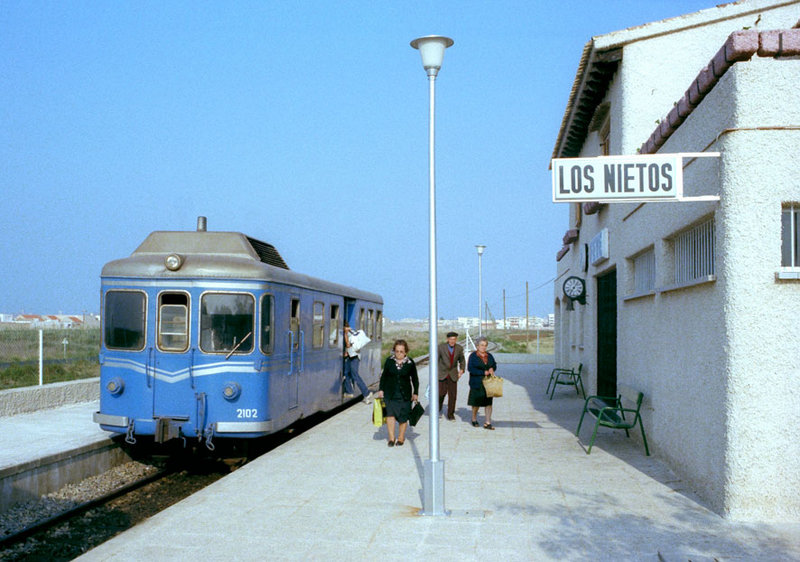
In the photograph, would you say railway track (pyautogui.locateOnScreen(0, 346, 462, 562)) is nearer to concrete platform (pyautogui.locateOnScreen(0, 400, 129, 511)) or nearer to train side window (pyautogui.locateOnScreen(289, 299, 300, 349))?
concrete platform (pyautogui.locateOnScreen(0, 400, 129, 511))

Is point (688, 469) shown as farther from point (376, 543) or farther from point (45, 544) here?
point (45, 544)

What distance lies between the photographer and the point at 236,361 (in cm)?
1023

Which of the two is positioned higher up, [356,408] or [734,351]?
[734,351]

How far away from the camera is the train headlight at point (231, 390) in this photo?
10.0m

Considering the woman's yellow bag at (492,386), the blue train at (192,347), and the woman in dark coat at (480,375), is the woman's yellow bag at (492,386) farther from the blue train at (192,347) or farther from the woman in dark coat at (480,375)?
the blue train at (192,347)

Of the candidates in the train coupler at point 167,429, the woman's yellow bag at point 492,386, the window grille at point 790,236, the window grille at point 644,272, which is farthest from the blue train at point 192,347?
the window grille at point 790,236

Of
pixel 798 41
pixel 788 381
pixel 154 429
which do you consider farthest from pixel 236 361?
pixel 798 41

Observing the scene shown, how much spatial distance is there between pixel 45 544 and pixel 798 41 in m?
8.65

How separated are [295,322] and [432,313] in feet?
14.7

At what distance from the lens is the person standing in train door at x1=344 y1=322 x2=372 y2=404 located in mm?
15828

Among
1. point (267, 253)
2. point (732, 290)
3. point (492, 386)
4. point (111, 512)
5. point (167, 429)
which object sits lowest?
point (111, 512)

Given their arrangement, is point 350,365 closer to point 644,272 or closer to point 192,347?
point 192,347

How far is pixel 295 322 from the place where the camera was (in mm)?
11891

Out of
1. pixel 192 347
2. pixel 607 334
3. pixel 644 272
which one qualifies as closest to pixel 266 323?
pixel 192 347
